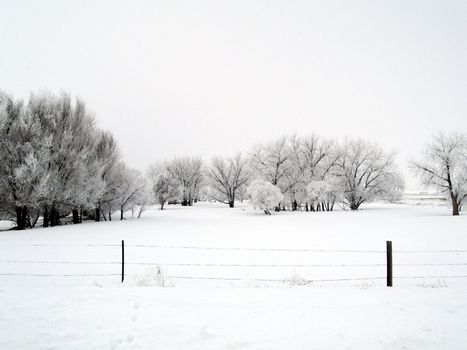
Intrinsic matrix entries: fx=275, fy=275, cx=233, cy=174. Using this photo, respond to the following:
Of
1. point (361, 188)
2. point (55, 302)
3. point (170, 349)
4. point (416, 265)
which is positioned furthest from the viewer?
point (361, 188)

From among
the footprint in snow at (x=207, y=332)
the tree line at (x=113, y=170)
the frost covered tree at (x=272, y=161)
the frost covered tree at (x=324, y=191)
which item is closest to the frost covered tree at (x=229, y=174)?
the tree line at (x=113, y=170)

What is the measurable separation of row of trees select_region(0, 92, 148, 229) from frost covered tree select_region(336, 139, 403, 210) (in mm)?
38211

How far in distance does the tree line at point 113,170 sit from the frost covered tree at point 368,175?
16 centimetres

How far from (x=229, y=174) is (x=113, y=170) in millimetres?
36042

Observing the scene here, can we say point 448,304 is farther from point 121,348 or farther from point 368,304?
point 121,348

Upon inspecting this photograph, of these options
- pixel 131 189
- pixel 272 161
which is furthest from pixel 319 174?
pixel 131 189

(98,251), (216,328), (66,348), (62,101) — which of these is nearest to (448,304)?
(216,328)

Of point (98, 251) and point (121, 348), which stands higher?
point (121, 348)

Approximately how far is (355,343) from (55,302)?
5.39 metres

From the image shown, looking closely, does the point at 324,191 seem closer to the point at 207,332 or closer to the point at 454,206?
the point at 454,206

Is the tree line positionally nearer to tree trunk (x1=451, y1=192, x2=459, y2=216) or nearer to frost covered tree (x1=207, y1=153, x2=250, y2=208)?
tree trunk (x1=451, y1=192, x2=459, y2=216)

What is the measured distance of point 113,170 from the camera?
3067 cm

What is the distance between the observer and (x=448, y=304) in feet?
17.9

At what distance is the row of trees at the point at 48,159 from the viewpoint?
22016mm
